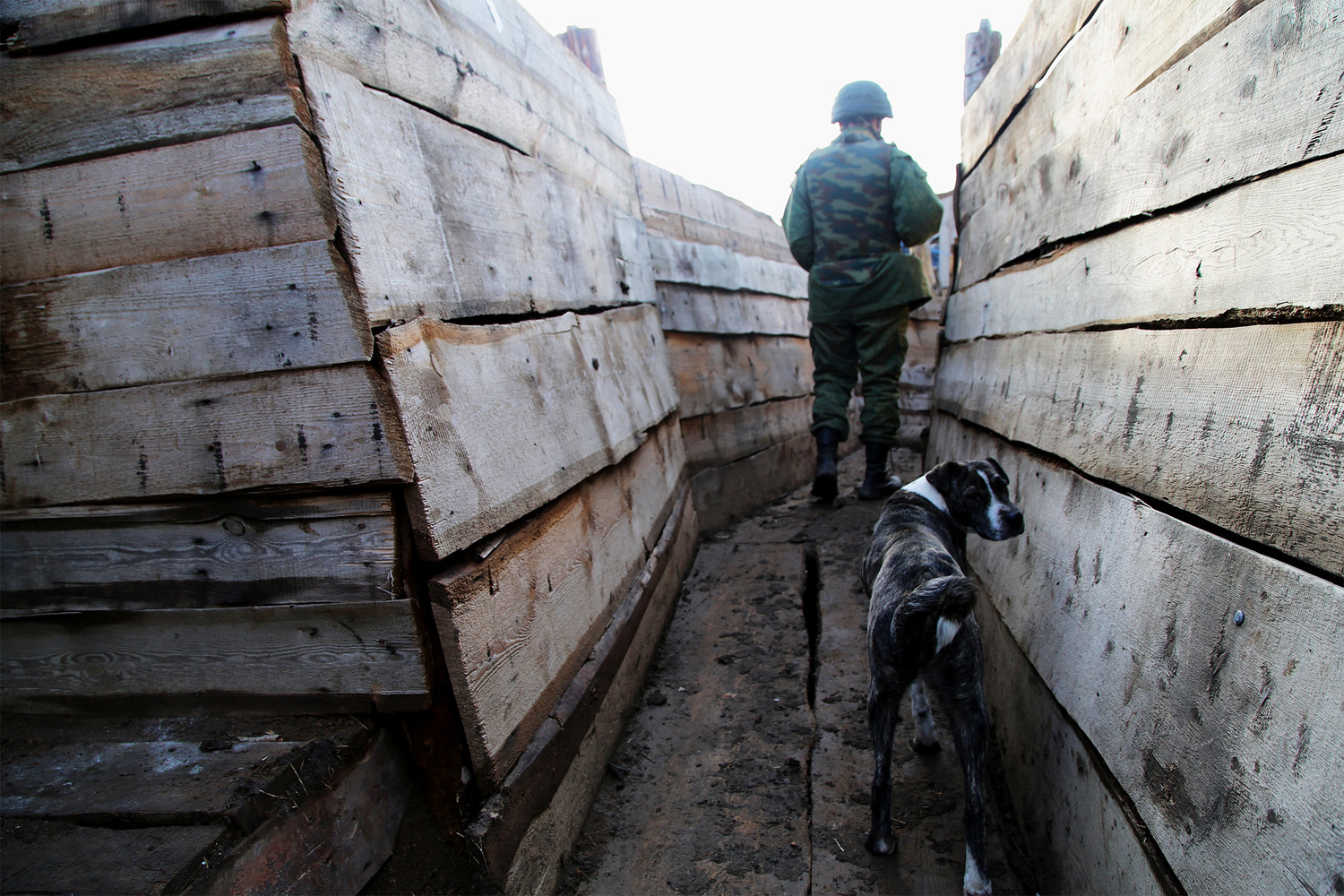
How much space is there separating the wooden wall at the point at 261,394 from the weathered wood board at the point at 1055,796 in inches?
56.8

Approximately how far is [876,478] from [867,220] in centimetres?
198

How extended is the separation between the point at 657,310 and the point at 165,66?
3.10m

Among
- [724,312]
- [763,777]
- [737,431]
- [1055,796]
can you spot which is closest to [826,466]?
[737,431]

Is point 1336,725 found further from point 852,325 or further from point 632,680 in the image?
point 852,325

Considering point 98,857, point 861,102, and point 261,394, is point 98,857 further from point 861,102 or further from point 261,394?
point 861,102

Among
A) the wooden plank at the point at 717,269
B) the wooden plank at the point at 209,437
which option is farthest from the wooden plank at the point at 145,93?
the wooden plank at the point at 717,269

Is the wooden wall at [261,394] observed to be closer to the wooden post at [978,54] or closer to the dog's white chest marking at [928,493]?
the dog's white chest marking at [928,493]

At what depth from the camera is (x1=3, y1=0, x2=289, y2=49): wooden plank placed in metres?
1.52

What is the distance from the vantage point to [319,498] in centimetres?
166

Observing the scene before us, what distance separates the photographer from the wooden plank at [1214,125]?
118cm

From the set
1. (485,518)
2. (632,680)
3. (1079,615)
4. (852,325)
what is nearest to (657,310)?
(852,325)

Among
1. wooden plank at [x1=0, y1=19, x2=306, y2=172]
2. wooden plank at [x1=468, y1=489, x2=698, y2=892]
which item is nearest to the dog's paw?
wooden plank at [x1=468, y1=489, x2=698, y2=892]

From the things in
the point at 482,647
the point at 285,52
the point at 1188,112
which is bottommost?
the point at 482,647

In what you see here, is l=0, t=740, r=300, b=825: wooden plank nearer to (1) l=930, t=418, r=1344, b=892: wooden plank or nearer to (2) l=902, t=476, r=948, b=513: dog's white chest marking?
(1) l=930, t=418, r=1344, b=892: wooden plank
